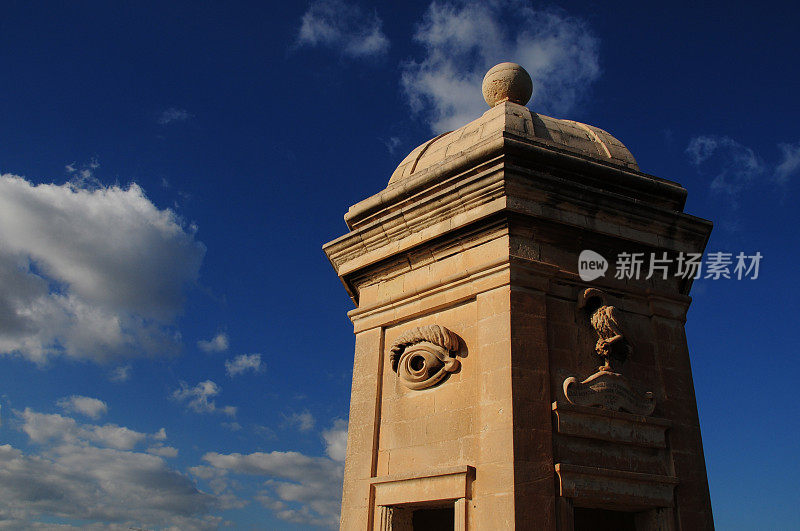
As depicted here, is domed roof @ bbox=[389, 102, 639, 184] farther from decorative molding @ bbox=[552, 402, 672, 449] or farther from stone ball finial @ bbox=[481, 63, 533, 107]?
decorative molding @ bbox=[552, 402, 672, 449]

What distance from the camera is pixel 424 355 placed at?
857 cm

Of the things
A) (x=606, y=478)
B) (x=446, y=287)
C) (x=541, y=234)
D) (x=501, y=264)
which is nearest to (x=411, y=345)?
(x=446, y=287)

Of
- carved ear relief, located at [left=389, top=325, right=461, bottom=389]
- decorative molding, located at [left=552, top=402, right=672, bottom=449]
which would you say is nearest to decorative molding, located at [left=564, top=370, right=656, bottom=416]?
decorative molding, located at [left=552, top=402, right=672, bottom=449]

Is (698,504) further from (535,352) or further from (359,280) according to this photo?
(359,280)

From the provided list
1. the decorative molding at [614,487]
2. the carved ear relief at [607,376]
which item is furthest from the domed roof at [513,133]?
the decorative molding at [614,487]

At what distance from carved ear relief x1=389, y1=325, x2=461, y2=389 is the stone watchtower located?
0.02 metres

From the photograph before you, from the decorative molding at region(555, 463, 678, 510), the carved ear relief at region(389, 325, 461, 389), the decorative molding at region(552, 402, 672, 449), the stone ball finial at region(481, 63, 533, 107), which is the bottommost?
the decorative molding at region(555, 463, 678, 510)

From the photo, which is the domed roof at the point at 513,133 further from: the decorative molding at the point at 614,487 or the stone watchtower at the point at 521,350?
the decorative molding at the point at 614,487

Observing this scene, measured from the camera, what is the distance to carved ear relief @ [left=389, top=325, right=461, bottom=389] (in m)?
8.38

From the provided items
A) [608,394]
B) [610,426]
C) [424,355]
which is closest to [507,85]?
[424,355]

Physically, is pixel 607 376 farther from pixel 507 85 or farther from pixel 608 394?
pixel 507 85

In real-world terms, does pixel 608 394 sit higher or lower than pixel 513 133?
lower

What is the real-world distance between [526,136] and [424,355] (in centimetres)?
340

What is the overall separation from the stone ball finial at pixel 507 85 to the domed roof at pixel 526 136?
0.44m
